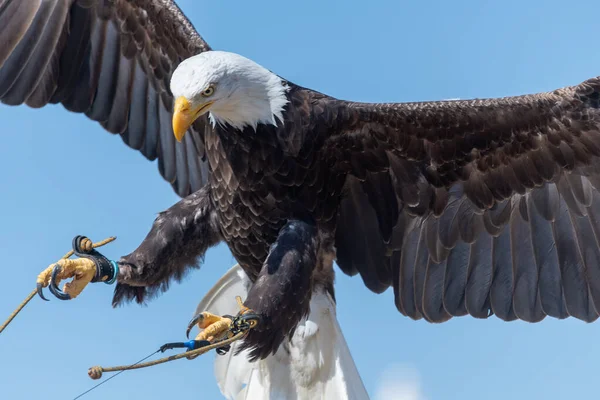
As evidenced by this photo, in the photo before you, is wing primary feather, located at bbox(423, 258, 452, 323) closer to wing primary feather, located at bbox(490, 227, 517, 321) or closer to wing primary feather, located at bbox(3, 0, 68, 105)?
wing primary feather, located at bbox(490, 227, 517, 321)

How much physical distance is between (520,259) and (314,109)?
154cm

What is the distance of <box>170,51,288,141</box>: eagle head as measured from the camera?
208 inches

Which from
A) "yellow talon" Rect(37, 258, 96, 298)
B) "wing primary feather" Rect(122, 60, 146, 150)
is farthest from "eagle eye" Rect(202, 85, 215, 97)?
"wing primary feather" Rect(122, 60, 146, 150)

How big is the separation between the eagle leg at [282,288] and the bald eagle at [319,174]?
0.01 meters

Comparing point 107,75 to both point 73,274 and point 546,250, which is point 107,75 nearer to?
point 73,274

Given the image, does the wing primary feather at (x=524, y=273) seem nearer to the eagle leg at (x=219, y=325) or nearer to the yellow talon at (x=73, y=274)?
the eagle leg at (x=219, y=325)

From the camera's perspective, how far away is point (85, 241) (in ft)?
17.8

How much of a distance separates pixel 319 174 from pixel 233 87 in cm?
69

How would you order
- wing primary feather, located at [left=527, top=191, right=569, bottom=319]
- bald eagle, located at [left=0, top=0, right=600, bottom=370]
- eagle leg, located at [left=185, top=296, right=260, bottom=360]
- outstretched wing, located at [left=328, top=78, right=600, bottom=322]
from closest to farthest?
eagle leg, located at [left=185, top=296, right=260, bottom=360] → bald eagle, located at [left=0, top=0, right=600, bottom=370] → outstretched wing, located at [left=328, top=78, right=600, bottom=322] → wing primary feather, located at [left=527, top=191, right=569, bottom=319]

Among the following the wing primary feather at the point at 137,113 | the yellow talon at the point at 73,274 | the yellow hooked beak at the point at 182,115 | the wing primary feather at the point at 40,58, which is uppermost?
the wing primary feather at the point at 40,58

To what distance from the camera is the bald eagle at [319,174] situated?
5672 mm

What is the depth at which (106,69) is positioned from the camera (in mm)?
6578

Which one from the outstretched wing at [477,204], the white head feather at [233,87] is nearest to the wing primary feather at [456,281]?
the outstretched wing at [477,204]

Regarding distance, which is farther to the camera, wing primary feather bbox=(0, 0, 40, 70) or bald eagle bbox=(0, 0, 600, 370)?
wing primary feather bbox=(0, 0, 40, 70)
